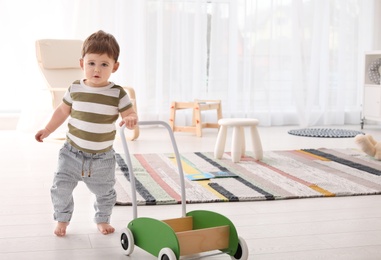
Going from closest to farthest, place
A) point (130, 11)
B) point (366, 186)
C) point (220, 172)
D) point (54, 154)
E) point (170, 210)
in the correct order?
point (170, 210)
point (366, 186)
point (220, 172)
point (54, 154)
point (130, 11)

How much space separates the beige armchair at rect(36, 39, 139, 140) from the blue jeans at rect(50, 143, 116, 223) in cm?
222

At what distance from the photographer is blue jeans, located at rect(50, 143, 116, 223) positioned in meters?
1.98

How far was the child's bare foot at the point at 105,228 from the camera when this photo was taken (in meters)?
2.01

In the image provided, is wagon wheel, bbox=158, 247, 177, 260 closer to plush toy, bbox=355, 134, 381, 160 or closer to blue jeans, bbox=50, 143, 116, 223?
blue jeans, bbox=50, 143, 116, 223

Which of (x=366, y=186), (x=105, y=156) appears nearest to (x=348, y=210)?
(x=366, y=186)

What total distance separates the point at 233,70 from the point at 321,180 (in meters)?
2.41

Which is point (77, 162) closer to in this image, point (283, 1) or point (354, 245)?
point (354, 245)

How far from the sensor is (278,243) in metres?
1.93

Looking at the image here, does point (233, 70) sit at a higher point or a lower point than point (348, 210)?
higher

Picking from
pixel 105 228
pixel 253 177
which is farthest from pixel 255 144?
pixel 105 228

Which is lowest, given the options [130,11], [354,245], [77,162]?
[354,245]

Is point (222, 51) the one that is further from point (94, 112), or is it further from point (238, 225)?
point (94, 112)

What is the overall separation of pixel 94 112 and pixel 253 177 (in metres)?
1.19

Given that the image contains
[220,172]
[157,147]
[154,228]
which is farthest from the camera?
[157,147]
